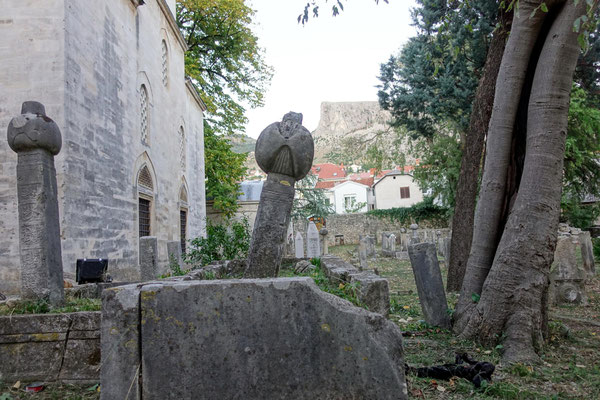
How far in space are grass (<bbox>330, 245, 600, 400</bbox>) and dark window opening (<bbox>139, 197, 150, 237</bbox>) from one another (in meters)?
9.11

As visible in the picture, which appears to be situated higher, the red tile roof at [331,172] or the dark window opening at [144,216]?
the red tile roof at [331,172]

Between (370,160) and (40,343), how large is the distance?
1497cm

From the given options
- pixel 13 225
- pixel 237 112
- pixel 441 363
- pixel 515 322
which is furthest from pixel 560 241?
pixel 237 112

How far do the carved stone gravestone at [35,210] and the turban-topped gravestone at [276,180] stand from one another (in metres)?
2.35

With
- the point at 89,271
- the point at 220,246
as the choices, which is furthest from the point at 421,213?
the point at 89,271

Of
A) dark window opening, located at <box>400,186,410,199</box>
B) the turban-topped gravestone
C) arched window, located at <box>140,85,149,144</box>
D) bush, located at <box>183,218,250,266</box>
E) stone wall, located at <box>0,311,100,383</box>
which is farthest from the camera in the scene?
dark window opening, located at <box>400,186,410,199</box>

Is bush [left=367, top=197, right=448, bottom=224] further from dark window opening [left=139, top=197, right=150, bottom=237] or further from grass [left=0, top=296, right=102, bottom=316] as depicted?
grass [left=0, top=296, right=102, bottom=316]

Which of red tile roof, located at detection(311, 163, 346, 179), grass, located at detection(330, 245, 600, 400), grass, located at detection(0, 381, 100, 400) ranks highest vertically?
red tile roof, located at detection(311, 163, 346, 179)

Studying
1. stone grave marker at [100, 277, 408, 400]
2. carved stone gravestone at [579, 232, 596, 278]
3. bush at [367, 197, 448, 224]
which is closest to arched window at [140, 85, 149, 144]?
stone grave marker at [100, 277, 408, 400]

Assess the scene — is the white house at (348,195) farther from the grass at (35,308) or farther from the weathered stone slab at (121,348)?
the weathered stone slab at (121,348)

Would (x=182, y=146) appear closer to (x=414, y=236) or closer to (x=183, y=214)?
(x=183, y=214)

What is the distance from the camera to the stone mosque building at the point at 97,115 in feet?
27.1

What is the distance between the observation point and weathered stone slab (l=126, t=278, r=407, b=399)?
102 inches

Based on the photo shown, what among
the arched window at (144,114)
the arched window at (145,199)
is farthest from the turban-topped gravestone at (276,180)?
the arched window at (144,114)
